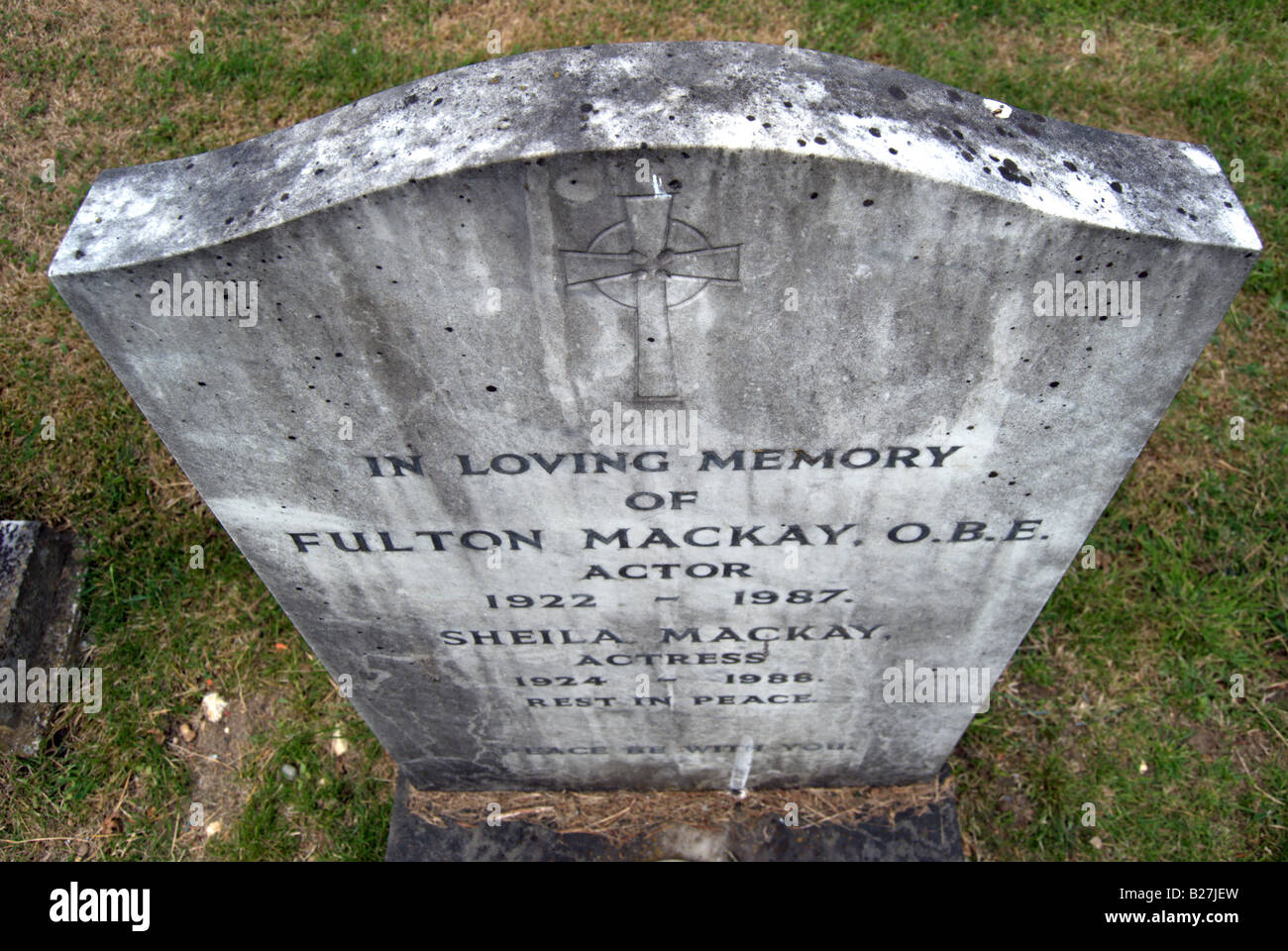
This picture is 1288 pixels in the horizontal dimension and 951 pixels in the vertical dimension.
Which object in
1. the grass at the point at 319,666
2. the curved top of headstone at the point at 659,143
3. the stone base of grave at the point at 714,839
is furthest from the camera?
the grass at the point at 319,666

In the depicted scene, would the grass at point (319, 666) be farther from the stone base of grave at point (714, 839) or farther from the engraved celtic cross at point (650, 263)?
the engraved celtic cross at point (650, 263)

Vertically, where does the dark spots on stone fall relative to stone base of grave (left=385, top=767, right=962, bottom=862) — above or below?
above

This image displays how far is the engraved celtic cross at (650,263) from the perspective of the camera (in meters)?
1.42

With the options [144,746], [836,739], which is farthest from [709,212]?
[144,746]

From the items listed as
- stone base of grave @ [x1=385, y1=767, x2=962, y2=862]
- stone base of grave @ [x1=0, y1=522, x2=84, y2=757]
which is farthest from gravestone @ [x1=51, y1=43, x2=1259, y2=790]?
stone base of grave @ [x1=0, y1=522, x2=84, y2=757]

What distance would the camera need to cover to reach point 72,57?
16.4ft

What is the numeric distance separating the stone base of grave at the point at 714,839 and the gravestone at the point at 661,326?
1170 millimetres

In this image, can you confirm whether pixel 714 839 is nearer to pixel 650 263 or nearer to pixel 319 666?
pixel 319 666

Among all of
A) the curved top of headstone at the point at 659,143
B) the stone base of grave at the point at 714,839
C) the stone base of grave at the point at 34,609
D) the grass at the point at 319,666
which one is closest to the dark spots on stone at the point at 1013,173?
the curved top of headstone at the point at 659,143

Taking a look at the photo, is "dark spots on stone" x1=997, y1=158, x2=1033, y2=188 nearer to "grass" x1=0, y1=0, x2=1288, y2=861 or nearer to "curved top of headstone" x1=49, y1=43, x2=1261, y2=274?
"curved top of headstone" x1=49, y1=43, x2=1261, y2=274

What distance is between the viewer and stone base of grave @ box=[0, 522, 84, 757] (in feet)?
11.1

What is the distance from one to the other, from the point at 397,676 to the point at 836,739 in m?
1.43

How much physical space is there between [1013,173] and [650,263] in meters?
0.60

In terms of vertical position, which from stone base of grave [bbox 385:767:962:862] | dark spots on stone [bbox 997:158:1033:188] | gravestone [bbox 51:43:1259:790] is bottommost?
stone base of grave [bbox 385:767:962:862]
